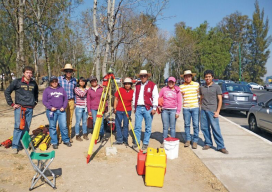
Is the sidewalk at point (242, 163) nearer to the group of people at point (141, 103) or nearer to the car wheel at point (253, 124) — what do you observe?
the group of people at point (141, 103)

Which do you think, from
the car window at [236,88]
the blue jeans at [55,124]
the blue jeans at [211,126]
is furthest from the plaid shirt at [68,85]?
the car window at [236,88]

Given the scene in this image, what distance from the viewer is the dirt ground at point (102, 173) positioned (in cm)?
389

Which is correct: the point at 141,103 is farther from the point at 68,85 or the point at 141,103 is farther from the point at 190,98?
the point at 68,85

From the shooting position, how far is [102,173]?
174 inches

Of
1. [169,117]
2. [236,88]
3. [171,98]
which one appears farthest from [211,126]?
[236,88]

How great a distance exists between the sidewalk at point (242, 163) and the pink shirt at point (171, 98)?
1263mm

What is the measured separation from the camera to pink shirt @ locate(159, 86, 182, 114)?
5.83m

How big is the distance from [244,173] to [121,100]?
3.11m

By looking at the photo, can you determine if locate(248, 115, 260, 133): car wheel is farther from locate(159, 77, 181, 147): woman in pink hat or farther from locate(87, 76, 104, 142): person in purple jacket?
locate(87, 76, 104, 142): person in purple jacket

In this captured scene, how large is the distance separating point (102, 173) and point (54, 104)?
225cm

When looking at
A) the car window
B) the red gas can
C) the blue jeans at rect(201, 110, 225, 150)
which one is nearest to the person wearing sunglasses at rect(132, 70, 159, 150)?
the blue jeans at rect(201, 110, 225, 150)

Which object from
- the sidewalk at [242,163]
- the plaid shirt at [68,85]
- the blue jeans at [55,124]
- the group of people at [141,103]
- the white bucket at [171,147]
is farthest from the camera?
the plaid shirt at [68,85]

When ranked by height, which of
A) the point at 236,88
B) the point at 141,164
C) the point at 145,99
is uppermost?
the point at 236,88

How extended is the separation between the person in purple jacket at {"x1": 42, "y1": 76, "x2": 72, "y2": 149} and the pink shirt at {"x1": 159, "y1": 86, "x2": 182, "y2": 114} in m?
2.55
